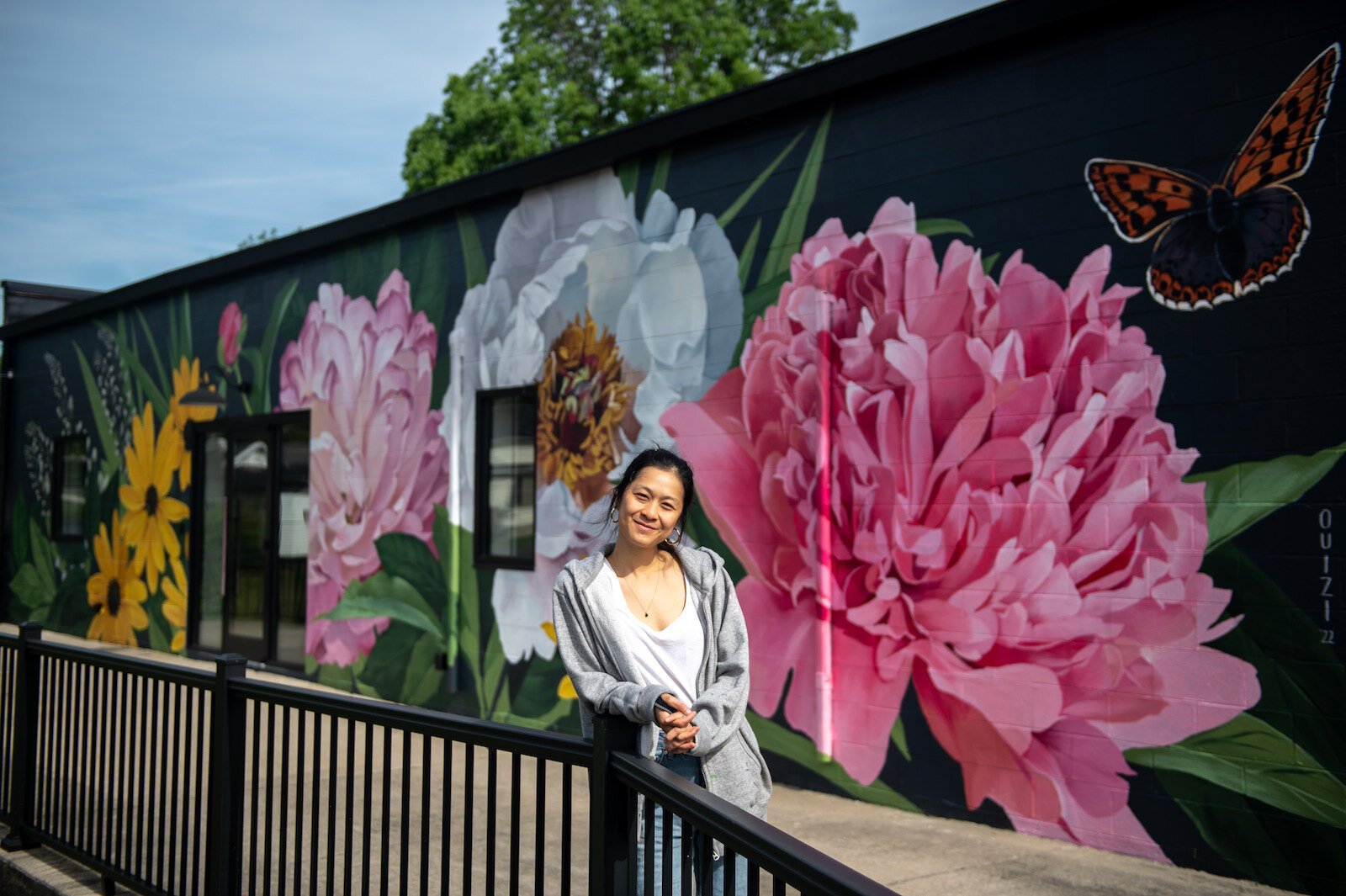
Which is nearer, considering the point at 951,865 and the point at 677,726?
the point at 677,726

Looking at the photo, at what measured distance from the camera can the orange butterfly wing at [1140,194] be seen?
569 cm

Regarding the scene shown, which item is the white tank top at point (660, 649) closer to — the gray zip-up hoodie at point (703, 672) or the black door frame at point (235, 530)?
the gray zip-up hoodie at point (703, 672)

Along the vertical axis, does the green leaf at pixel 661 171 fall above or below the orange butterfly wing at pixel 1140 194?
above

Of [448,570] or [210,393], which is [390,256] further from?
[210,393]

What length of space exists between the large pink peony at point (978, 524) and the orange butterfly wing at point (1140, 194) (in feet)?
0.75

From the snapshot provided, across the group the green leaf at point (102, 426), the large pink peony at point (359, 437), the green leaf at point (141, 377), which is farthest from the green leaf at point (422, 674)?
the green leaf at point (102, 426)

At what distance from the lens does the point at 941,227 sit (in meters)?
6.70

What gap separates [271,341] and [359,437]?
6.90 feet

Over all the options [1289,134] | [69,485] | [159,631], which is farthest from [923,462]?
[69,485]

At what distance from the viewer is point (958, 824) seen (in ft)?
20.9

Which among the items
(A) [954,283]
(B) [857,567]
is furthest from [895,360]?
(B) [857,567]

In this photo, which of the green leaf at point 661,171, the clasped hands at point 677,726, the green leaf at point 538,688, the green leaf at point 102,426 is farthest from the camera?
the green leaf at point 102,426

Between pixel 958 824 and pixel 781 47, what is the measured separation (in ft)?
81.8

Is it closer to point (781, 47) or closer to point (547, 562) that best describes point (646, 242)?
point (547, 562)
